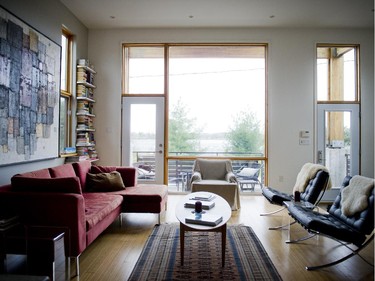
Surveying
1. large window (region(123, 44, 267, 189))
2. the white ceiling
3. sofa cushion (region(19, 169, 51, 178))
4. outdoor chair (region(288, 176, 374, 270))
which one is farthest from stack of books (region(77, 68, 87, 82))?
outdoor chair (region(288, 176, 374, 270))

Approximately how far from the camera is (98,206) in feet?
9.86

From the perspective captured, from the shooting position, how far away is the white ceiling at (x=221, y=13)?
4.57 metres

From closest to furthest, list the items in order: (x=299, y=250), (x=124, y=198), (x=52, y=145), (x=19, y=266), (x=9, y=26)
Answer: (x=19, y=266) → (x=299, y=250) → (x=9, y=26) → (x=124, y=198) → (x=52, y=145)

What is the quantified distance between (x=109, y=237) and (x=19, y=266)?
1056 millimetres

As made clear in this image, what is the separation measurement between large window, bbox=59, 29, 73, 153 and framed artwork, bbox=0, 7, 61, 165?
439mm

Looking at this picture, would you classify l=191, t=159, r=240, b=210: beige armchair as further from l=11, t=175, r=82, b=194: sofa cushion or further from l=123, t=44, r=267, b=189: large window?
l=11, t=175, r=82, b=194: sofa cushion

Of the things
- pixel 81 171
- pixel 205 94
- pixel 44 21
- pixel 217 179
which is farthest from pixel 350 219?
pixel 44 21

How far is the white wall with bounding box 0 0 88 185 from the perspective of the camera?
10.9ft

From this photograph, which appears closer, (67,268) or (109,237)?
(67,268)

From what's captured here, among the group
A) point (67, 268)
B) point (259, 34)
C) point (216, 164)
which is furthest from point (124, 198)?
point (259, 34)

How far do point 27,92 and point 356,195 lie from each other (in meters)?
3.97

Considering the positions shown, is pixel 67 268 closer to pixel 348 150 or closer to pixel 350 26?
pixel 348 150

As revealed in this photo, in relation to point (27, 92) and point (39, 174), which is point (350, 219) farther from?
point (27, 92)

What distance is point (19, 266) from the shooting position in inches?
93.4
